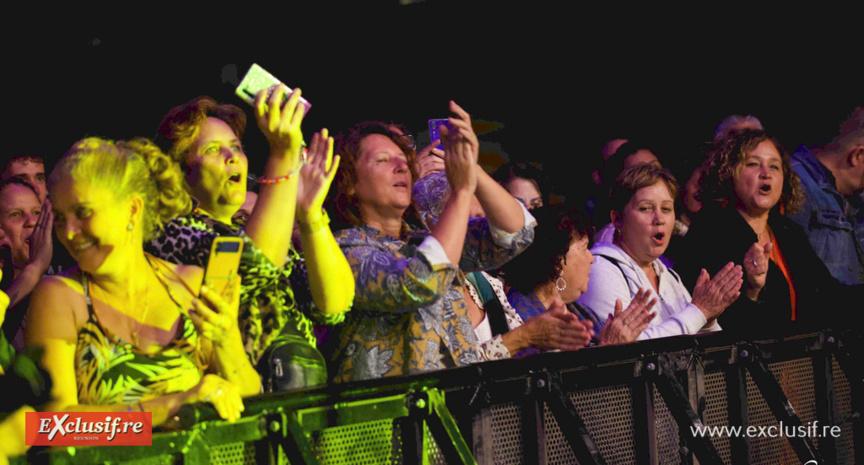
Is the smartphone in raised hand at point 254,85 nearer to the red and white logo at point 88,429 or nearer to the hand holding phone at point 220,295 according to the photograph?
the hand holding phone at point 220,295

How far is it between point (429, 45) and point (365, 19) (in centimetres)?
66

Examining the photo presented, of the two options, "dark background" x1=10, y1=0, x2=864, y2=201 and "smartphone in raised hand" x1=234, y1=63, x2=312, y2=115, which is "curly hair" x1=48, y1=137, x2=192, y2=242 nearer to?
"smartphone in raised hand" x1=234, y1=63, x2=312, y2=115

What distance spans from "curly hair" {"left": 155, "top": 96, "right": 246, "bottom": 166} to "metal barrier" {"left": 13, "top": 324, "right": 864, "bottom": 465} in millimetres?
839

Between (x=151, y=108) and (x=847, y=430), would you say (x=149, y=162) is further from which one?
(x=847, y=430)

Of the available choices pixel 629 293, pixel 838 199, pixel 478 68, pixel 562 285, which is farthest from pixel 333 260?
pixel 478 68

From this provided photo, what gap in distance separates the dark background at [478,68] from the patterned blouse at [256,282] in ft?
5.61

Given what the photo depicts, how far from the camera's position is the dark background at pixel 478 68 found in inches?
157

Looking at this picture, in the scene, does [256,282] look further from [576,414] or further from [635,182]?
[635,182]

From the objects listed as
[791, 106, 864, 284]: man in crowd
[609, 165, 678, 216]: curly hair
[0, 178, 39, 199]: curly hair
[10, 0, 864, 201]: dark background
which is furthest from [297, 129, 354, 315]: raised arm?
[791, 106, 864, 284]: man in crowd

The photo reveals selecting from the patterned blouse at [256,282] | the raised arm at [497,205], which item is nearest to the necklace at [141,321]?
the patterned blouse at [256,282]

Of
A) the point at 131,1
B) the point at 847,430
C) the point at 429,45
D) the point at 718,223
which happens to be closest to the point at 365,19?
the point at 429,45

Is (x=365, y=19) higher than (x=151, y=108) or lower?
higher

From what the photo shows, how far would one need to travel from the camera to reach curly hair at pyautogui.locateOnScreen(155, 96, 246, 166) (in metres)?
2.40

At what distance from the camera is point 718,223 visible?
4.07m
